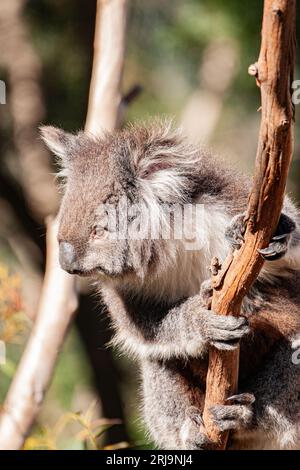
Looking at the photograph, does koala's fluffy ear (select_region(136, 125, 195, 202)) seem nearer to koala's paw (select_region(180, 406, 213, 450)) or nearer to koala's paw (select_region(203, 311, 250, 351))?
koala's paw (select_region(203, 311, 250, 351))

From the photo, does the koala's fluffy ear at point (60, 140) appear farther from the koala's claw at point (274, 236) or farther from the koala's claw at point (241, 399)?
the koala's claw at point (241, 399)

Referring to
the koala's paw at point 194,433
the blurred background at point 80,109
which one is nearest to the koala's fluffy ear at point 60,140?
the koala's paw at point 194,433

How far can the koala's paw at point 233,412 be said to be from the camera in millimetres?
3068

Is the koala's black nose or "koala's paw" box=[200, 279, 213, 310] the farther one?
the koala's black nose

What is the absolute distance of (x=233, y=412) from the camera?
309 cm

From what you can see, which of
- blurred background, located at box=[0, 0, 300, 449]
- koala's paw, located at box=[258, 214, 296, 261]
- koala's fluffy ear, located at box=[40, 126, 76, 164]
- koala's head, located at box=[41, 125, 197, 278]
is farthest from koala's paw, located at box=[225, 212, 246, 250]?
blurred background, located at box=[0, 0, 300, 449]

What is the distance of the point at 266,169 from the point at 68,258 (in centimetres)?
100

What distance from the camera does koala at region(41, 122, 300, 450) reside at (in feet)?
10.2

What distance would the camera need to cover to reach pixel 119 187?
3211mm

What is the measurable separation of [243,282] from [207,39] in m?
3.96

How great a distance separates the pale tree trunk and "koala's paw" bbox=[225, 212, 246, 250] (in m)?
1.79

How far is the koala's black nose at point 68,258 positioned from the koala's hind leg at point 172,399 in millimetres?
765

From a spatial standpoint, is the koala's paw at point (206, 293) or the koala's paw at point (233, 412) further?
the koala's paw at point (233, 412)

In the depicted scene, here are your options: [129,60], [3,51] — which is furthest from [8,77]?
[129,60]
